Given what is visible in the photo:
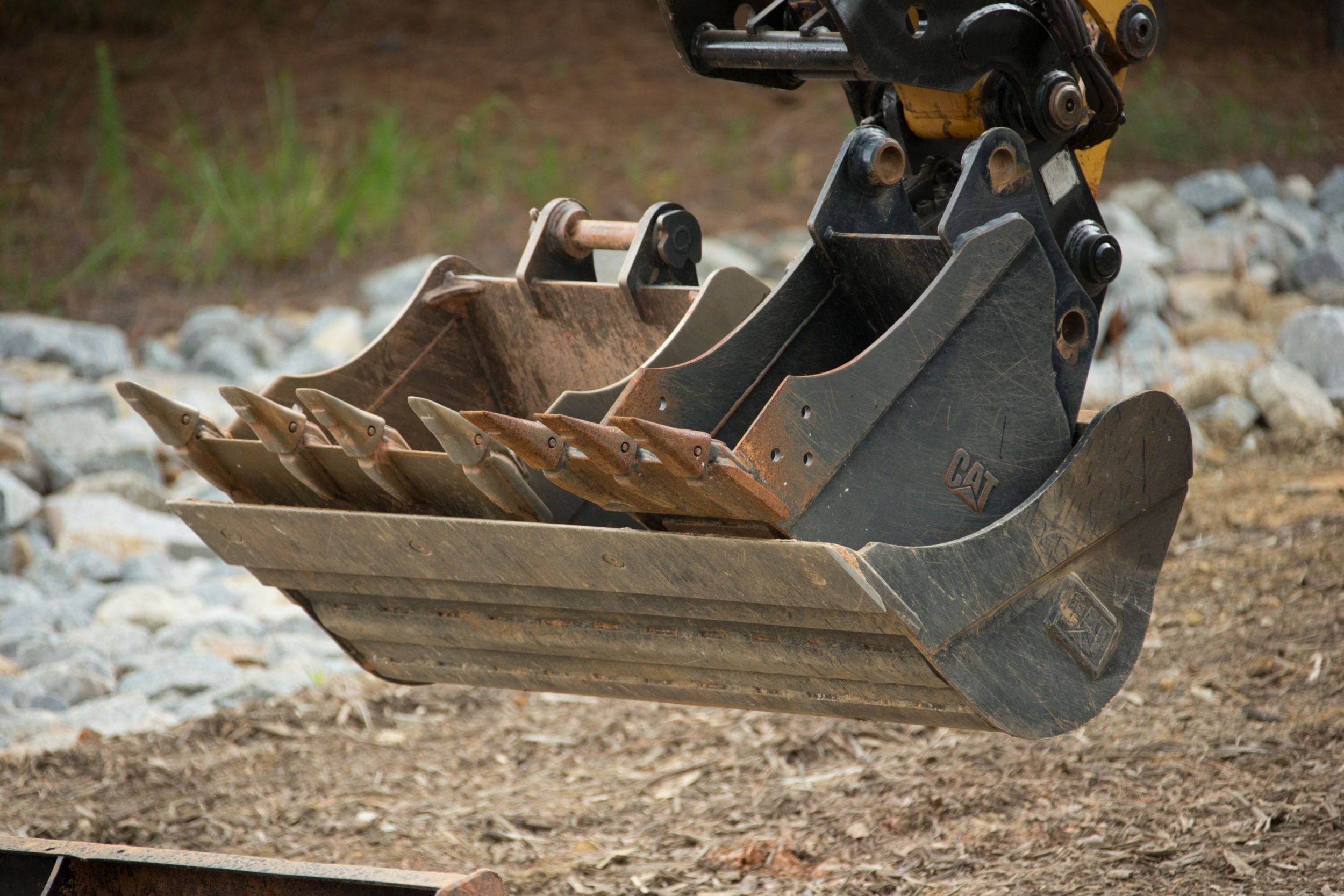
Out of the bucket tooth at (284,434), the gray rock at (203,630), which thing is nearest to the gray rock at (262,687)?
the gray rock at (203,630)

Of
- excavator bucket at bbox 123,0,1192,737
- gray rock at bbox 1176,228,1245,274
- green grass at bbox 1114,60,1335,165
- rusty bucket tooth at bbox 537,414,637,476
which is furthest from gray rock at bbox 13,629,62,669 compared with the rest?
green grass at bbox 1114,60,1335,165

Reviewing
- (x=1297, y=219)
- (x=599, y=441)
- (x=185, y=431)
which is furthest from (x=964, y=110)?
(x=1297, y=219)

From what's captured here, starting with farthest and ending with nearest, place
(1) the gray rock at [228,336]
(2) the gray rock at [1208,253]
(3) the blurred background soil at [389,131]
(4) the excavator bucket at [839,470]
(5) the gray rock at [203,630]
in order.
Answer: (3) the blurred background soil at [389,131]
(2) the gray rock at [1208,253]
(1) the gray rock at [228,336]
(5) the gray rock at [203,630]
(4) the excavator bucket at [839,470]

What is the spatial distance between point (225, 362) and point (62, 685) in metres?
3.11

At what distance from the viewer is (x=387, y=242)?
888 cm

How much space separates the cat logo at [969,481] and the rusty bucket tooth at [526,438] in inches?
24.7

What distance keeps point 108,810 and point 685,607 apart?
1.95 m

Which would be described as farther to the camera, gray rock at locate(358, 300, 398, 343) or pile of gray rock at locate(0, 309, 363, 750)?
gray rock at locate(358, 300, 398, 343)

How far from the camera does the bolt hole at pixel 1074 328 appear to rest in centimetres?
234

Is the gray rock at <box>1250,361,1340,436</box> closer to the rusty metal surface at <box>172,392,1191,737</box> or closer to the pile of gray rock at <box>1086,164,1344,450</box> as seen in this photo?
the pile of gray rock at <box>1086,164,1344,450</box>

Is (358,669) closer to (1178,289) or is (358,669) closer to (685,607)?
(685,607)

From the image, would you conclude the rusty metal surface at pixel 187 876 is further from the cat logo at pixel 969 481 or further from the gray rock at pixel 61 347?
the gray rock at pixel 61 347

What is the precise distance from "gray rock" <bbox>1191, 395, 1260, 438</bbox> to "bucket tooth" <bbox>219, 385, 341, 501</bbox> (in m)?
3.98

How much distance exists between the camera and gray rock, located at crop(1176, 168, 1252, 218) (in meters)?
8.75
